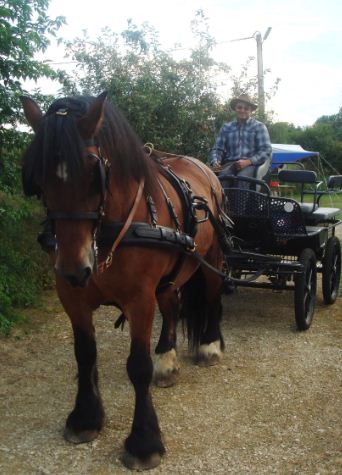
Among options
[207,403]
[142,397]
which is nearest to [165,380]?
[207,403]

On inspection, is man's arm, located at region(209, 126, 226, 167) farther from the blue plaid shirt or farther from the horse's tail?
the horse's tail

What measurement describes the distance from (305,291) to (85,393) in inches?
103

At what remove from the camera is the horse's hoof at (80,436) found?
3.11 meters

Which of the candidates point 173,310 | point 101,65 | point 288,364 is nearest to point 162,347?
point 173,310

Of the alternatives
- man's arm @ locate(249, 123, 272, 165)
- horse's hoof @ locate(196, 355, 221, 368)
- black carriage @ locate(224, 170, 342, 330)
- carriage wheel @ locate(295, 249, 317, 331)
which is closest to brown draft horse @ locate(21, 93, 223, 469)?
horse's hoof @ locate(196, 355, 221, 368)

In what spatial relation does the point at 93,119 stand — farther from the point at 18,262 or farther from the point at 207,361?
the point at 18,262

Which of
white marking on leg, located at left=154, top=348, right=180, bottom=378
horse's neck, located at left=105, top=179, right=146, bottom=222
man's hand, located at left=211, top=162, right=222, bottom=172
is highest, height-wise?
man's hand, located at left=211, top=162, right=222, bottom=172

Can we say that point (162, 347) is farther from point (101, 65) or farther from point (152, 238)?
point (101, 65)

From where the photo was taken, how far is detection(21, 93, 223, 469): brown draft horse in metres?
2.40

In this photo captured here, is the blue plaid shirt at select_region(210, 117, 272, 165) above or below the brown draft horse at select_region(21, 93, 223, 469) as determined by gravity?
above

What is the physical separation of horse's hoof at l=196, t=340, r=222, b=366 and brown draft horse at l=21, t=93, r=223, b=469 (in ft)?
1.49

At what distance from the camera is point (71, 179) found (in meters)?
2.37

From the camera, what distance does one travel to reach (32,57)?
4688mm

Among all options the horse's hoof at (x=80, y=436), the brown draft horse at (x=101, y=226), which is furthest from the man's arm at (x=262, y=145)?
the horse's hoof at (x=80, y=436)
